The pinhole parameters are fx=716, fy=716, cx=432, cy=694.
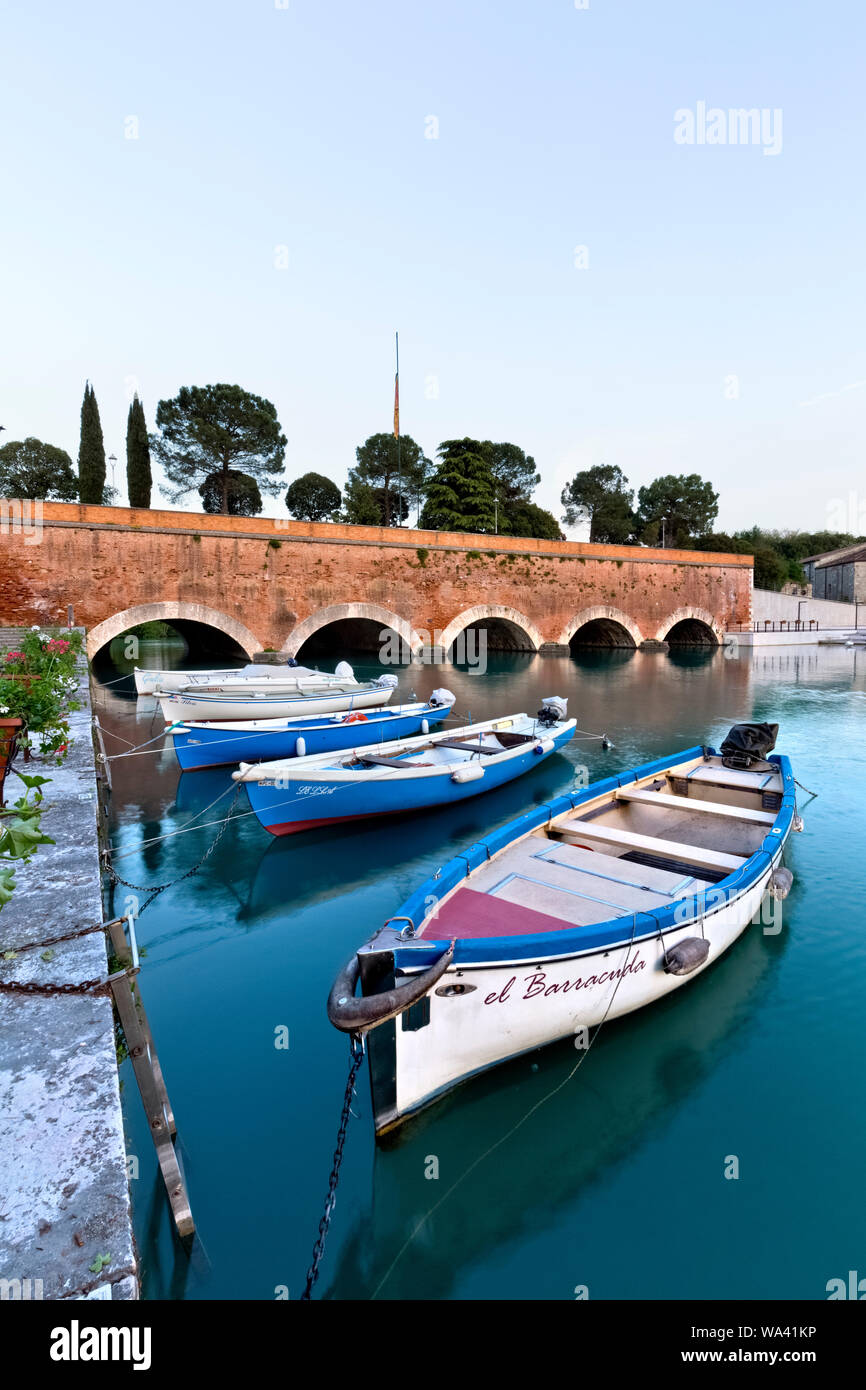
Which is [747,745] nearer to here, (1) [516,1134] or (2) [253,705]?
(1) [516,1134]

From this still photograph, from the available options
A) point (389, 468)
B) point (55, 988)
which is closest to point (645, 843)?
point (55, 988)

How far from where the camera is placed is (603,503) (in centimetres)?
5775

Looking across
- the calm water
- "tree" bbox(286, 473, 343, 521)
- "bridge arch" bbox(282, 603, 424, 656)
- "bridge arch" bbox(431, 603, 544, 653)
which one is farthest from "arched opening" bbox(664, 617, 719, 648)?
the calm water

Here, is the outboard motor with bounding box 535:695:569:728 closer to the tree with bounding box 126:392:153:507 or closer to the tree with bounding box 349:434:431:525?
the tree with bounding box 126:392:153:507

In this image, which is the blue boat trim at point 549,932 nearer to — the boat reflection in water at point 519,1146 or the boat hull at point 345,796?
the boat reflection in water at point 519,1146

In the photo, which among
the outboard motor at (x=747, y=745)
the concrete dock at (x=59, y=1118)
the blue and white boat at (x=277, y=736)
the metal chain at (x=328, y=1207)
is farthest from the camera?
the blue and white boat at (x=277, y=736)

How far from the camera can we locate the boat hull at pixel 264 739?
1041 cm

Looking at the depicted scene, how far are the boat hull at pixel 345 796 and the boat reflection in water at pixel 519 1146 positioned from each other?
4.09 m

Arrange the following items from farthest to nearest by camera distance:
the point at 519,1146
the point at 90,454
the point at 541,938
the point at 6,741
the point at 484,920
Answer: the point at 90,454 < the point at 6,741 < the point at 484,920 < the point at 541,938 < the point at 519,1146

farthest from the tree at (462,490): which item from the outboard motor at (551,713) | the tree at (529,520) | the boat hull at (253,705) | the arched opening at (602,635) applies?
the outboard motor at (551,713)

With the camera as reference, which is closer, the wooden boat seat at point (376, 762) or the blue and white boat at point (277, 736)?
the wooden boat seat at point (376, 762)

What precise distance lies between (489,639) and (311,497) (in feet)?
60.4

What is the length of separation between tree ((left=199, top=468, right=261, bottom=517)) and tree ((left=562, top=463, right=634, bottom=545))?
29.3 metres
